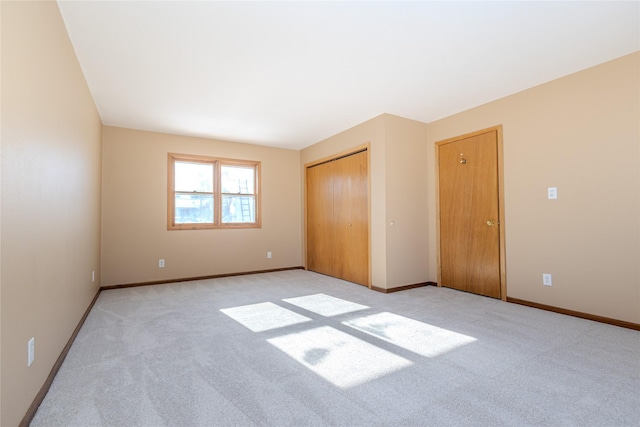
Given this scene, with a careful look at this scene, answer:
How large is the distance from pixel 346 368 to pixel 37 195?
6.65ft

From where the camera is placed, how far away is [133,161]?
454 centimetres

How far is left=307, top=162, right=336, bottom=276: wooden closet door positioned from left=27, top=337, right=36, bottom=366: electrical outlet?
3914 mm

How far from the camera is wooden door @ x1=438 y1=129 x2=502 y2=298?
3609 millimetres

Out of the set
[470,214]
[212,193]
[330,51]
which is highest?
[330,51]

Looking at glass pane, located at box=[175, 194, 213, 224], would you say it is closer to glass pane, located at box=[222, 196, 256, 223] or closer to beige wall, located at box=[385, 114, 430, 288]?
glass pane, located at box=[222, 196, 256, 223]

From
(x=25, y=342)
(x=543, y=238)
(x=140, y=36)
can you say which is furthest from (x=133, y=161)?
(x=543, y=238)

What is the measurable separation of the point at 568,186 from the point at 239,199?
4.60 m

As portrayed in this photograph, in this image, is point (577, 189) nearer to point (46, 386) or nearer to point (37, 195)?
point (37, 195)

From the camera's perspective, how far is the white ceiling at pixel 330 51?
207 centimetres

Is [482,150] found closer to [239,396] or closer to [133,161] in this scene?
[239,396]

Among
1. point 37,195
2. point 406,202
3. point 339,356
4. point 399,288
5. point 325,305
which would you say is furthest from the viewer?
point 406,202

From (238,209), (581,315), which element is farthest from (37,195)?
(581,315)

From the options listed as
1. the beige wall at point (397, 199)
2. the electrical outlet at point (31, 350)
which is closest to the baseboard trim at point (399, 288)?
the beige wall at point (397, 199)

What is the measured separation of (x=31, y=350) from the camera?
5.00 feet
